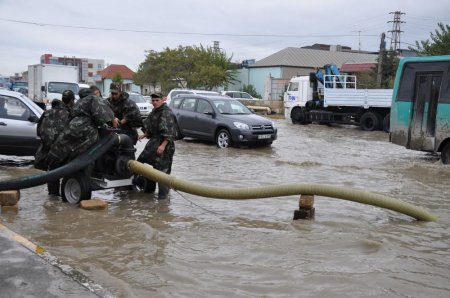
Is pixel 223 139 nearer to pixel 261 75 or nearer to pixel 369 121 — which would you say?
pixel 369 121

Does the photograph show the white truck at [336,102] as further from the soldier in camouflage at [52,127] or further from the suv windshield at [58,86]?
the soldier in camouflage at [52,127]

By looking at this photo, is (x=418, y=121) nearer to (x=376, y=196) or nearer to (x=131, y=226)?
(x=376, y=196)

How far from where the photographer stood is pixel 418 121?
12898 millimetres

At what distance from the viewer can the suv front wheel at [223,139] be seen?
15000mm

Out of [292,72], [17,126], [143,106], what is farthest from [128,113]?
[292,72]

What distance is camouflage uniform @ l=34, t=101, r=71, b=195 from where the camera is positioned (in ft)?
25.8

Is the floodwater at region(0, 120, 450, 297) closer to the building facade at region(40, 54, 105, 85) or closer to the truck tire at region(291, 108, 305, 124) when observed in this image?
the truck tire at region(291, 108, 305, 124)

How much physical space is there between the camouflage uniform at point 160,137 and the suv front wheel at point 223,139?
7223mm

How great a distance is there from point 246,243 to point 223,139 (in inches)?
377

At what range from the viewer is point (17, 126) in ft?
33.6

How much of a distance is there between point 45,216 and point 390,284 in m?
4.41

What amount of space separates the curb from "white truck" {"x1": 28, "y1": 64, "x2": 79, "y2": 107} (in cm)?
2182

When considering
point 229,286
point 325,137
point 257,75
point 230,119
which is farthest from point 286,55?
point 229,286

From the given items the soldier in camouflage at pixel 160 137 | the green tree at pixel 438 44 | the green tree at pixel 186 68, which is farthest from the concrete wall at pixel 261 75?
the soldier in camouflage at pixel 160 137
